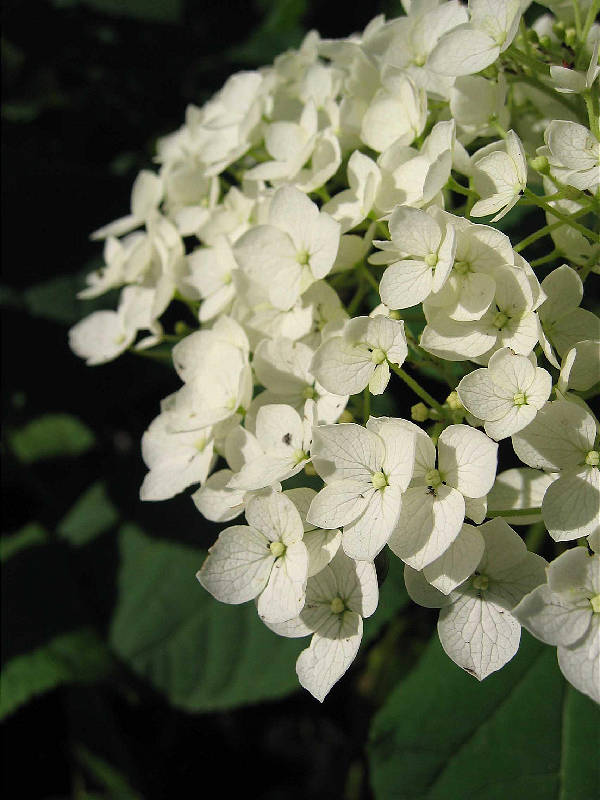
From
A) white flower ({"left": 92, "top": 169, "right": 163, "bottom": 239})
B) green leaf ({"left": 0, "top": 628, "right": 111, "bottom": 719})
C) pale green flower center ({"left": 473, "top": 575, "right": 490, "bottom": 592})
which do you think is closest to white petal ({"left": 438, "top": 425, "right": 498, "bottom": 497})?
pale green flower center ({"left": 473, "top": 575, "right": 490, "bottom": 592})

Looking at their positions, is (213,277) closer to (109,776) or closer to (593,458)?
(593,458)

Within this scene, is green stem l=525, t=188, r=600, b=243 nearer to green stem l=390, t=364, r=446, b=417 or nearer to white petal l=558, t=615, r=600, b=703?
green stem l=390, t=364, r=446, b=417

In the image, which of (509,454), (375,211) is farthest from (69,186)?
(509,454)

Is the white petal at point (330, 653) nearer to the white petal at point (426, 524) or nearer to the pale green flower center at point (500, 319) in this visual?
the white petal at point (426, 524)

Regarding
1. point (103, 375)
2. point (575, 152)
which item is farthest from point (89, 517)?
point (575, 152)

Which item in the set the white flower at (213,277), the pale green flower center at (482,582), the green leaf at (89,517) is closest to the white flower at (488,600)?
the pale green flower center at (482,582)

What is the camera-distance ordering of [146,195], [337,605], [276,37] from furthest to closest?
[276,37]
[146,195]
[337,605]

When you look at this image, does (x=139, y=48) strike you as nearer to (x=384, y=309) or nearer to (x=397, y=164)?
(x=397, y=164)
